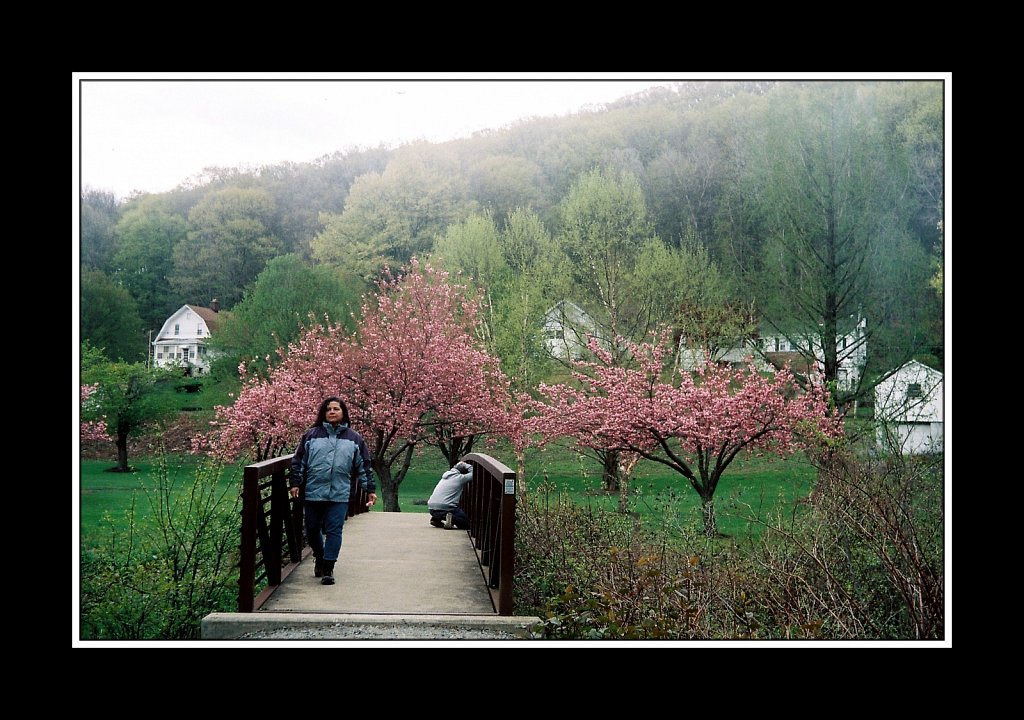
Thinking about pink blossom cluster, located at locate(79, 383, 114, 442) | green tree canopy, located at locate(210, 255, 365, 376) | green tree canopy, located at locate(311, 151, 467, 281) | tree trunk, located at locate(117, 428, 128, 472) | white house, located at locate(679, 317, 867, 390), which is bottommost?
tree trunk, located at locate(117, 428, 128, 472)

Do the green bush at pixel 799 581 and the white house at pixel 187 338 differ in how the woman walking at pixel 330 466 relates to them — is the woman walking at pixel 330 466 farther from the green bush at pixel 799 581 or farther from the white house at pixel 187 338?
the white house at pixel 187 338

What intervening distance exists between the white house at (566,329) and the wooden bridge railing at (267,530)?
5.19 metres

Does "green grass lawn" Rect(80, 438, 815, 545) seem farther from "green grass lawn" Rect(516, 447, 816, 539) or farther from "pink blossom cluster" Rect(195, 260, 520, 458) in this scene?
"pink blossom cluster" Rect(195, 260, 520, 458)

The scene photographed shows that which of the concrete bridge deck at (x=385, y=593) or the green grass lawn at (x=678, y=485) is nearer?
the concrete bridge deck at (x=385, y=593)

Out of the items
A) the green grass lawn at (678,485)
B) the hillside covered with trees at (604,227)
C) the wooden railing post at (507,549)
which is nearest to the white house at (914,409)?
the hillside covered with trees at (604,227)

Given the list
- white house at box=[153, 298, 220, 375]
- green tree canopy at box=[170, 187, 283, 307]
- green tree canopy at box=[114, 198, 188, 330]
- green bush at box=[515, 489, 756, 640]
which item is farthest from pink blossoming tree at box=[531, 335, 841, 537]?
green tree canopy at box=[114, 198, 188, 330]

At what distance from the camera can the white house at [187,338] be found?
332 inches

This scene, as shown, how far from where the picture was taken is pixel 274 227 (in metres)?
9.60

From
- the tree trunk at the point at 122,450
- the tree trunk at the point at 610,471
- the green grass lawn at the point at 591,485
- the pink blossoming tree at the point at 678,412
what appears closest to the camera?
the green grass lawn at the point at 591,485

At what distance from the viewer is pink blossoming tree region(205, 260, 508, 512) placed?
10953 millimetres

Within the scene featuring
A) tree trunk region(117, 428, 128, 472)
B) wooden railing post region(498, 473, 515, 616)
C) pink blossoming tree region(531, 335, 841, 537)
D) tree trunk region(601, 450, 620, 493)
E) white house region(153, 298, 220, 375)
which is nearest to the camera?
wooden railing post region(498, 473, 515, 616)

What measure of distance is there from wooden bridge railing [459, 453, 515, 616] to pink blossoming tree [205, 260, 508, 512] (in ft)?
10.9

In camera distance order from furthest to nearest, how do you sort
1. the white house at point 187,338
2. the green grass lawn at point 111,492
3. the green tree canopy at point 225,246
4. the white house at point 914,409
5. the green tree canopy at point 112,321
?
the green tree canopy at point 225,246, the white house at point 187,338, the green tree canopy at point 112,321, the white house at point 914,409, the green grass lawn at point 111,492

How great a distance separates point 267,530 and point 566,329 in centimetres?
635
